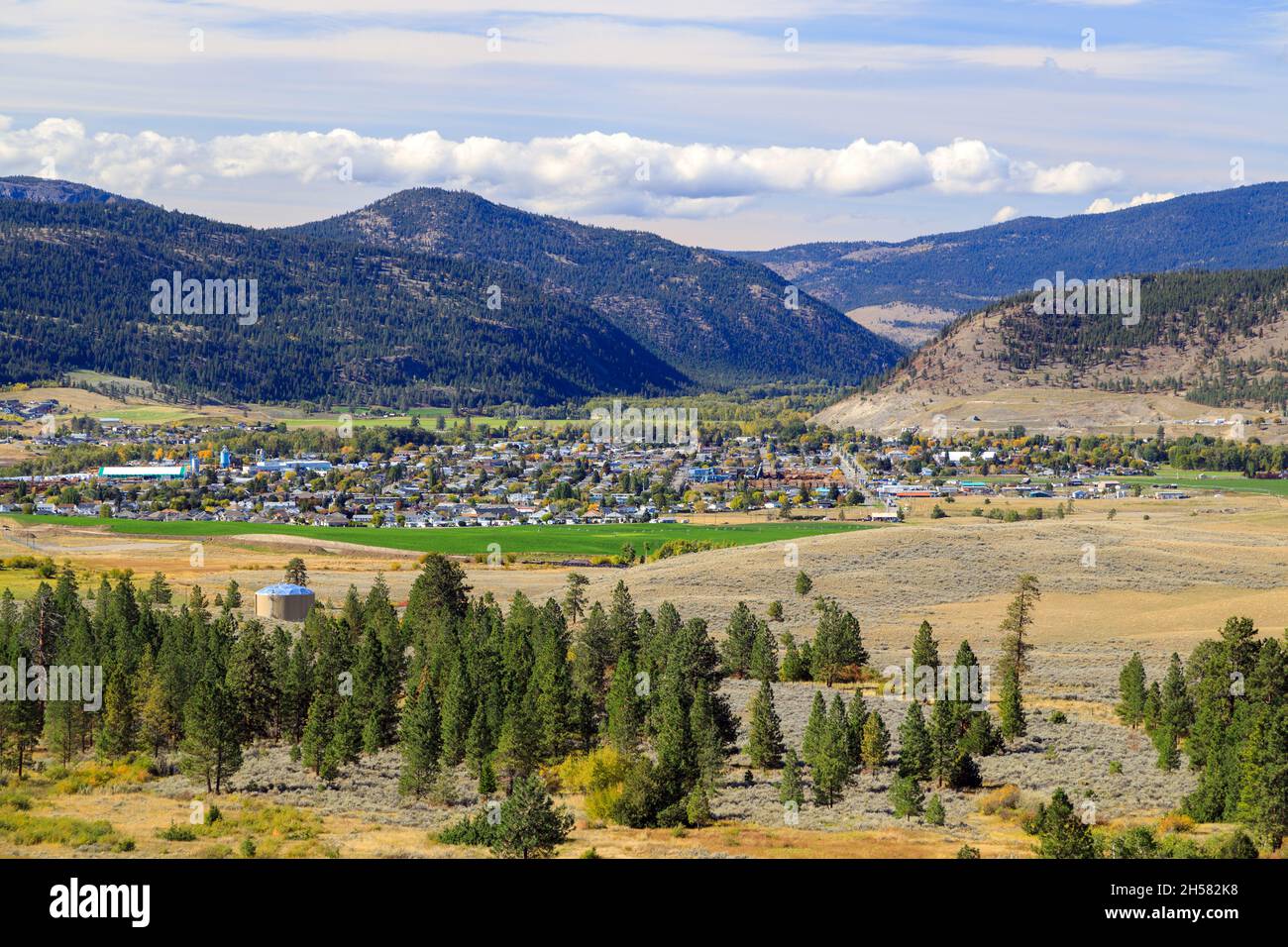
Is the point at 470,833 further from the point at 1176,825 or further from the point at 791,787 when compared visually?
the point at 1176,825

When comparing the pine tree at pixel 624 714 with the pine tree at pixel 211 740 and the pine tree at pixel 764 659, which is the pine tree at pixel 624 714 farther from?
the pine tree at pixel 211 740

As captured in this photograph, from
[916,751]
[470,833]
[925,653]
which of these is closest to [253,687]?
[470,833]

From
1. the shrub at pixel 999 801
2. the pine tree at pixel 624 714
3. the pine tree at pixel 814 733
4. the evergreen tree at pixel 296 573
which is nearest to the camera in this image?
the shrub at pixel 999 801

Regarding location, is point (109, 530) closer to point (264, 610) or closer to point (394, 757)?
point (264, 610)

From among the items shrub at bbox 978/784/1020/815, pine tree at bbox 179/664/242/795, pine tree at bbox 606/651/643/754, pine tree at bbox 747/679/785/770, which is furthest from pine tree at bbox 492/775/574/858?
pine tree at bbox 747/679/785/770

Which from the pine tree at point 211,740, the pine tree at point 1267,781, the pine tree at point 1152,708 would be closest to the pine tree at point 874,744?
the pine tree at point 1152,708

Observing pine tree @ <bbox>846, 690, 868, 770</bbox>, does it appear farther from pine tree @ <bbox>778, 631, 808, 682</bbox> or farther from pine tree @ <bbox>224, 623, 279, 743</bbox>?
pine tree @ <bbox>224, 623, 279, 743</bbox>
